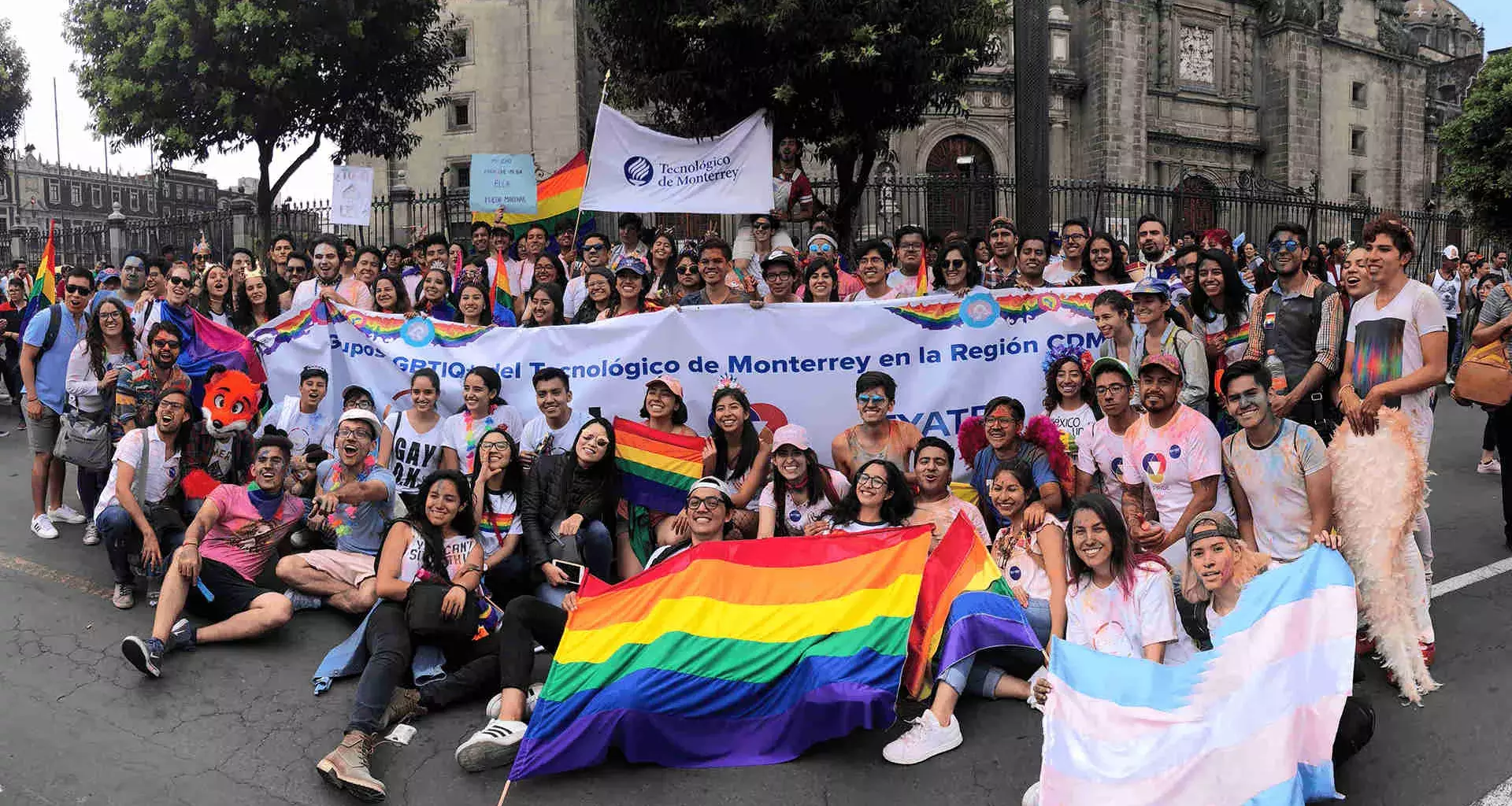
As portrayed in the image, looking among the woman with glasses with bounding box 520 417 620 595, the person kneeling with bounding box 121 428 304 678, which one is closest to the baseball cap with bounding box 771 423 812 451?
the woman with glasses with bounding box 520 417 620 595

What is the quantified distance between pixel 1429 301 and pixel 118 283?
10.5 m

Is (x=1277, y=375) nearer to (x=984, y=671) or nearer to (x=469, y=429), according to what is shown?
(x=984, y=671)

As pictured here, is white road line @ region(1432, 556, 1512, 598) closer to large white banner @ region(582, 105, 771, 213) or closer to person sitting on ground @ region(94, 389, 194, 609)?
large white banner @ region(582, 105, 771, 213)

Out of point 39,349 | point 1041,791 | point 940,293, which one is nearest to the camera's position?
point 1041,791

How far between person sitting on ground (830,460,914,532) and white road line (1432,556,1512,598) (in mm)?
3123

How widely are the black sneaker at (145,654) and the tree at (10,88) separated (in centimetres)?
3064

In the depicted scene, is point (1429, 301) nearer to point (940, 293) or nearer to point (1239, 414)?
point (1239, 414)

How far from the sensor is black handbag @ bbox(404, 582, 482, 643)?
16.6 ft

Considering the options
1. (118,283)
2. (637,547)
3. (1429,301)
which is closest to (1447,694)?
(1429,301)

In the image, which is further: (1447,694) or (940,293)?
(940,293)

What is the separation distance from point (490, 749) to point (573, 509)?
1784 mm

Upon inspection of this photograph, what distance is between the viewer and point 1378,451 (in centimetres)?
487

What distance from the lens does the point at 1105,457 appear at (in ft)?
18.1

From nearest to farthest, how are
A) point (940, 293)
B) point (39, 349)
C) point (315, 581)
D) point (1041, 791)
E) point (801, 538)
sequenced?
point (1041, 791), point (801, 538), point (315, 581), point (940, 293), point (39, 349)
